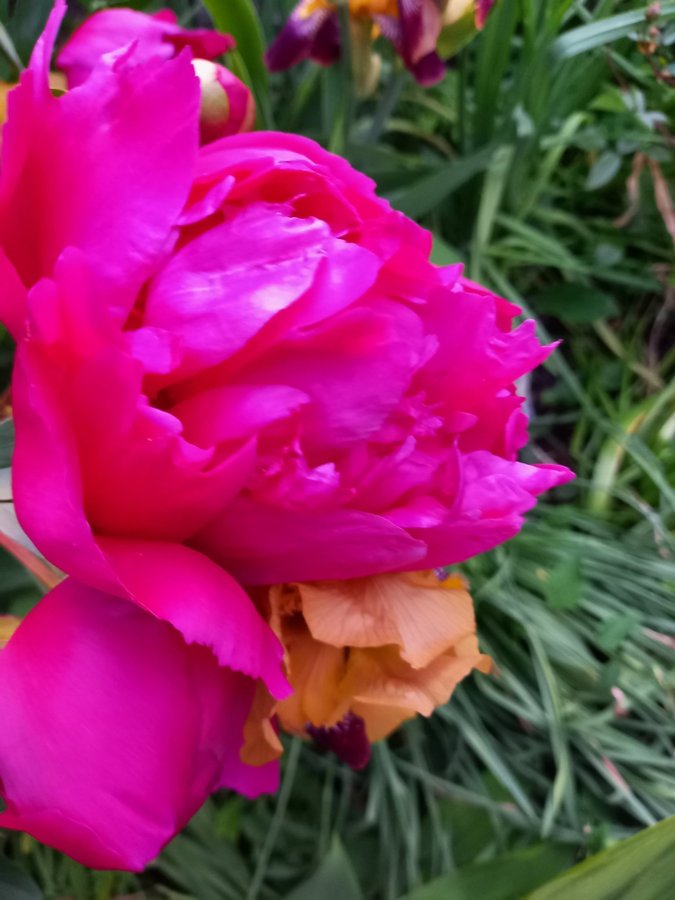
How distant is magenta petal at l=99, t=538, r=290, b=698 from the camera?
8.1 inches

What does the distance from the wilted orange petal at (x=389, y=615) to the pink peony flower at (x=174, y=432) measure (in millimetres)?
14

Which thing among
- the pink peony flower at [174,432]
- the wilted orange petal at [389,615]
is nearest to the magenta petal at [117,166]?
the pink peony flower at [174,432]

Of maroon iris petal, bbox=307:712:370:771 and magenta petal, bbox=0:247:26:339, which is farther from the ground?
magenta petal, bbox=0:247:26:339

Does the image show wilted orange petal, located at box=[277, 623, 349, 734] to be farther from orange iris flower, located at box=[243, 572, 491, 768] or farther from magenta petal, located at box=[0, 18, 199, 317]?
magenta petal, located at box=[0, 18, 199, 317]

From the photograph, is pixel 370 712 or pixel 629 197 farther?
pixel 629 197

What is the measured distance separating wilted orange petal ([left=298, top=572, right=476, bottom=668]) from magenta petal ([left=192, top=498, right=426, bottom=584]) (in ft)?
0.04

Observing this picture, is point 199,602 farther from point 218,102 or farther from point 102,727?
point 218,102

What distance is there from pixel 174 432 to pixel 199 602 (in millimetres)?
44

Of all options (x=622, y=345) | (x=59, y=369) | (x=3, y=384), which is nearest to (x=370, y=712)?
(x=59, y=369)

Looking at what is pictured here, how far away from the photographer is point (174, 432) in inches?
8.1

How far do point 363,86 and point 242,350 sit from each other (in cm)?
27

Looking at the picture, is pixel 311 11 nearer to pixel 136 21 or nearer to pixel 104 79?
pixel 136 21

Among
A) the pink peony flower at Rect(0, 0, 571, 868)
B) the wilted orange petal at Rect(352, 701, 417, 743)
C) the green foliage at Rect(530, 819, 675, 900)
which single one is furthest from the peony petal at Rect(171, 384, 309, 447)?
the green foliage at Rect(530, 819, 675, 900)

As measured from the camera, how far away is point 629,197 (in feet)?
2.02
